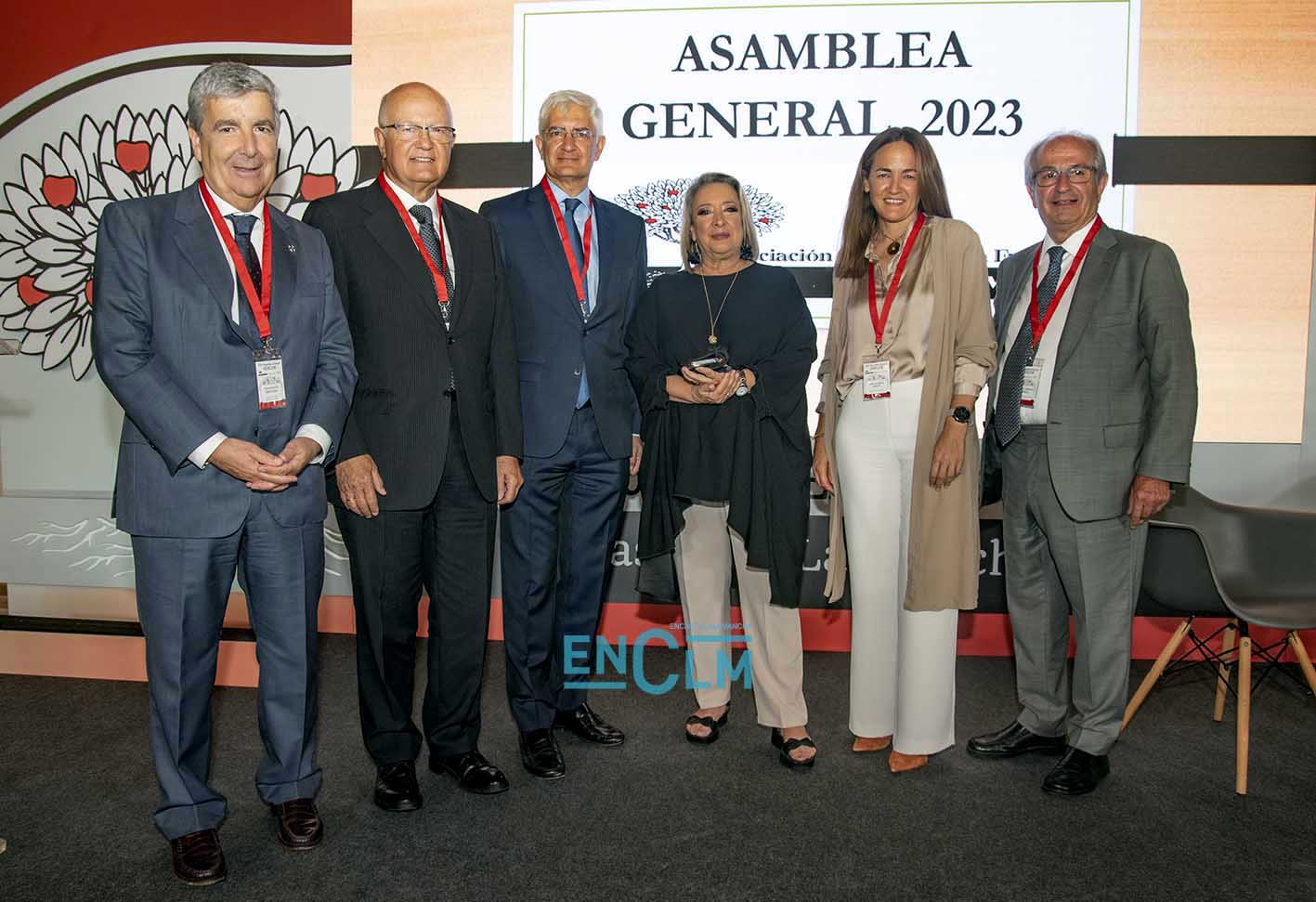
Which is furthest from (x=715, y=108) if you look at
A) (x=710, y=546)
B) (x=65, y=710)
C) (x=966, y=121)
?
(x=65, y=710)

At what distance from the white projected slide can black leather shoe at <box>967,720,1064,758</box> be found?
6.78 feet

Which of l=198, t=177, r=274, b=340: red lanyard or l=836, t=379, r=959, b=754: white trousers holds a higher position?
l=198, t=177, r=274, b=340: red lanyard

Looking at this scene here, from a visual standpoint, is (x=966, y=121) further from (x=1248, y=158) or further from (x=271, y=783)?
(x=271, y=783)

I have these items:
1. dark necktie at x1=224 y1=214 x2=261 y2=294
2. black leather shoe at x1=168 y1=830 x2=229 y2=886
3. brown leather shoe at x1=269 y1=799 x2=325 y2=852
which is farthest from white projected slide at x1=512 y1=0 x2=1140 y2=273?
black leather shoe at x1=168 y1=830 x2=229 y2=886

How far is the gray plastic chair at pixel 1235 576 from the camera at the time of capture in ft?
9.34

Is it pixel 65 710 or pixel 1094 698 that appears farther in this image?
pixel 65 710

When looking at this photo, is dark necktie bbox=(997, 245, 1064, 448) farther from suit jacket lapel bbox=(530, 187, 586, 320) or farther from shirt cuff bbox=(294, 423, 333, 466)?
shirt cuff bbox=(294, 423, 333, 466)

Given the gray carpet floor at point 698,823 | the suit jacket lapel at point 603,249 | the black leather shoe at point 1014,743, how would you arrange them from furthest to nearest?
the black leather shoe at point 1014,743 → the suit jacket lapel at point 603,249 → the gray carpet floor at point 698,823

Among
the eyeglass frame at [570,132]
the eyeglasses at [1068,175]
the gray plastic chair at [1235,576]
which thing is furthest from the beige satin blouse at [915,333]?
the eyeglass frame at [570,132]

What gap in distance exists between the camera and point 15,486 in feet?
15.6

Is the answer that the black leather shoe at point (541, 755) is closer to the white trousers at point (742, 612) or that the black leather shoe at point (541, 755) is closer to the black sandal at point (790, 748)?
the white trousers at point (742, 612)

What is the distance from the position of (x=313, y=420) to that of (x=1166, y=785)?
2.62m

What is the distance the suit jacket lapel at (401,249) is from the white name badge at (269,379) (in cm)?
43

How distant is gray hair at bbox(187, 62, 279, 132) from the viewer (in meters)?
2.20
